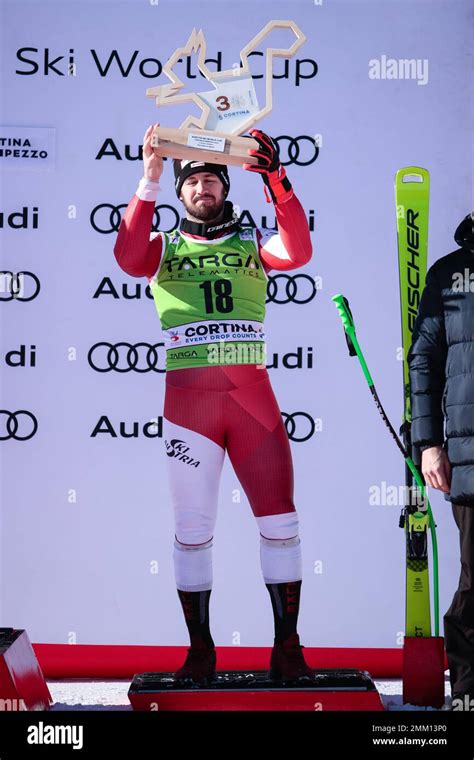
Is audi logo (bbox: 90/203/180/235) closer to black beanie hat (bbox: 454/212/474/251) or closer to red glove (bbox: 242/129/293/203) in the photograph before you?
red glove (bbox: 242/129/293/203)

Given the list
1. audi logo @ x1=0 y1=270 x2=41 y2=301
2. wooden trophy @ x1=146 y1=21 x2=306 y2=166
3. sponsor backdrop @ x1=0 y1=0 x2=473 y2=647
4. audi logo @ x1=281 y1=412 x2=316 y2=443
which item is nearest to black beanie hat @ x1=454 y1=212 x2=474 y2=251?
wooden trophy @ x1=146 y1=21 x2=306 y2=166

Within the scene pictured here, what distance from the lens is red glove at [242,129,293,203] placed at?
132 inches

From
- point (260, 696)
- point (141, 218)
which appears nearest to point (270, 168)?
point (141, 218)

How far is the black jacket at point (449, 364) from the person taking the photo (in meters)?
3.26

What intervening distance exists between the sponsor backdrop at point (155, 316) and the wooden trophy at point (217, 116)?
825 mm

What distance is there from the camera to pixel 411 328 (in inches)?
148

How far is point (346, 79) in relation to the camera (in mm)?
4336

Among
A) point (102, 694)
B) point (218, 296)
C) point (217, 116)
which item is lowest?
point (102, 694)

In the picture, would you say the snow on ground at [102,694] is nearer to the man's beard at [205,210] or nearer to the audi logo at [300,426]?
the audi logo at [300,426]

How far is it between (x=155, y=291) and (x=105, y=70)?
4.12 feet

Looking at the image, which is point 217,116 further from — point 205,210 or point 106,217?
point 106,217

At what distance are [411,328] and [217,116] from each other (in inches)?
40.4

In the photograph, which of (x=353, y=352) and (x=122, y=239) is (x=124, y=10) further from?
(x=353, y=352)

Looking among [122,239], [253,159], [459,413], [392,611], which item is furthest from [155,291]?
[392,611]
